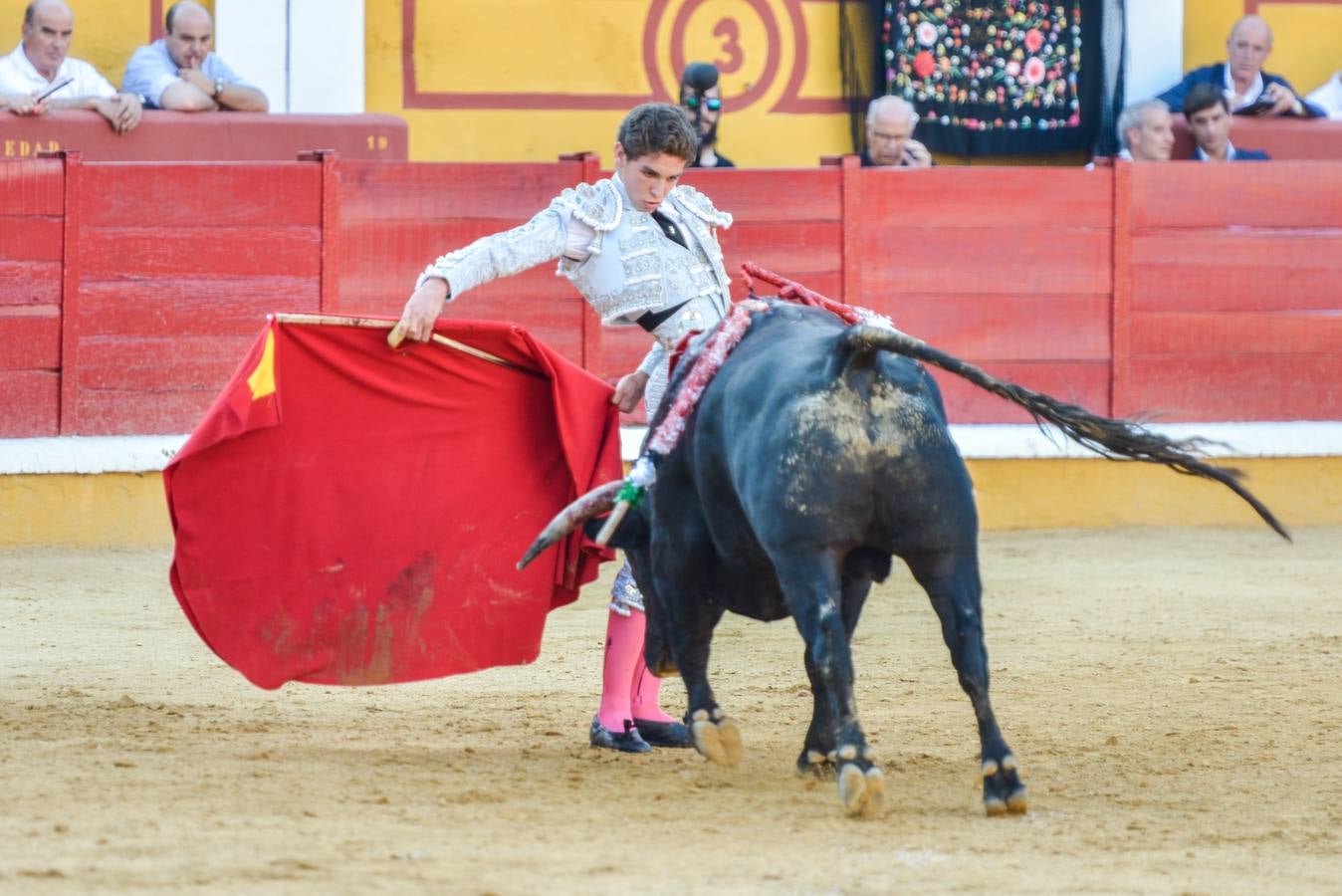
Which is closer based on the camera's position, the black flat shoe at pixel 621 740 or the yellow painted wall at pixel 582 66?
the black flat shoe at pixel 621 740

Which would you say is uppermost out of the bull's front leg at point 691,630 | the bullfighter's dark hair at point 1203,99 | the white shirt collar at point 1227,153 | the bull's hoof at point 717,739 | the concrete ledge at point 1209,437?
the bullfighter's dark hair at point 1203,99

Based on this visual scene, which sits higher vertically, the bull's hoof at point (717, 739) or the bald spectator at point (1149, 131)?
the bald spectator at point (1149, 131)

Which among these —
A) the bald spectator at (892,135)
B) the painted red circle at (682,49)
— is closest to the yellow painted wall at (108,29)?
→ the painted red circle at (682,49)

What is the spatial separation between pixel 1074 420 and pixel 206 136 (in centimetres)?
487

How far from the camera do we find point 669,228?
152 inches

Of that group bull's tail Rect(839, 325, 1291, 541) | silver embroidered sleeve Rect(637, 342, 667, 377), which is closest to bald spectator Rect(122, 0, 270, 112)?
silver embroidered sleeve Rect(637, 342, 667, 377)

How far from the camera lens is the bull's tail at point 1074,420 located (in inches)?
122

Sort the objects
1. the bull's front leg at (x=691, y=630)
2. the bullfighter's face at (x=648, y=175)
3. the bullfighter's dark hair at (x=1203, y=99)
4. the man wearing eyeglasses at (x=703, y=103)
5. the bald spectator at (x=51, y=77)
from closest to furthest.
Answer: the bull's front leg at (x=691, y=630), the bullfighter's face at (x=648, y=175), the bald spectator at (x=51, y=77), the man wearing eyeglasses at (x=703, y=103), the bullfighter's dark hair at (x=1203, y=99)

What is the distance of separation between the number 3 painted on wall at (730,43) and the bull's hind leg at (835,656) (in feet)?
18.2

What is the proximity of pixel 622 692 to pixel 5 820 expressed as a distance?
4.13ft

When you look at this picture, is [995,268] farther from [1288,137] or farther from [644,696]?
[644,696]

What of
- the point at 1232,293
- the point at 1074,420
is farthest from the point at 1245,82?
the point at 1074,420

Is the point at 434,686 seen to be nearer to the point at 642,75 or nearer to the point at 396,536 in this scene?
the point at 396,536

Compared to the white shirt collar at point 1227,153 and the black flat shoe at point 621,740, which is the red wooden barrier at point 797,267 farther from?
the black flat shoe at point 621,740
